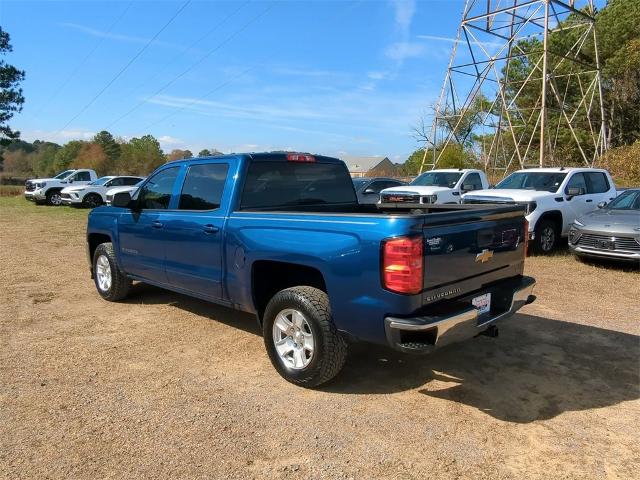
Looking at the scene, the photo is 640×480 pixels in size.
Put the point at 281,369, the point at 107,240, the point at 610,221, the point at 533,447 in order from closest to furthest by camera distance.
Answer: the point at 533,447, the point at 281,369, the point at 107,240, the point at 610,221

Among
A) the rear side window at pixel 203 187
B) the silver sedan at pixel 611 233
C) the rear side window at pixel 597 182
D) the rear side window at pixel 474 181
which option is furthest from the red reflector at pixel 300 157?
the rear side window at pixel 474 181

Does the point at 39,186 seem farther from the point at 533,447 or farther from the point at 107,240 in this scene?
the point at 533,447

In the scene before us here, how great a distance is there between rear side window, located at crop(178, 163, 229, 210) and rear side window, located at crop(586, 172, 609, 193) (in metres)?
9.39

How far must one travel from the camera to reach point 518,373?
4.29 m

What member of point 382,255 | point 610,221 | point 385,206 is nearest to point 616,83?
point 610,221

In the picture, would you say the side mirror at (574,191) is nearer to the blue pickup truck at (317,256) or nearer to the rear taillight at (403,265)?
the blue pickup truck at (317,256)

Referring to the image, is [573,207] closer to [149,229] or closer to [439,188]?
[439,188]

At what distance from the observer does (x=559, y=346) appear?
4.94 metres

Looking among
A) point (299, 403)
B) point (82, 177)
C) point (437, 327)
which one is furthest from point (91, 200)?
point (437, 327)

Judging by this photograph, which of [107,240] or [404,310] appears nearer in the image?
[404,310]

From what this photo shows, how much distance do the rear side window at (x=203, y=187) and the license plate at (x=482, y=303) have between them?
2425 millimetres

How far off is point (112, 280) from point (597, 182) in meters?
10.4

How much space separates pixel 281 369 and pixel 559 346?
2.81m

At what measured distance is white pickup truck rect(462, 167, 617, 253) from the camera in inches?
393
